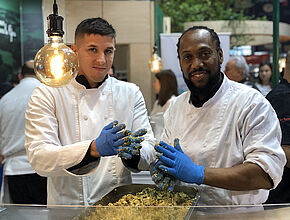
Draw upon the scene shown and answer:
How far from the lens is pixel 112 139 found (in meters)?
1.44

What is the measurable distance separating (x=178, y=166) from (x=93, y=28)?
714 mm

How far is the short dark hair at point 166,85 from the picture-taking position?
3.94 m

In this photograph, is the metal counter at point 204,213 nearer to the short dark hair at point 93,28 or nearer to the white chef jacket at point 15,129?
the short dark hair at point 93,28

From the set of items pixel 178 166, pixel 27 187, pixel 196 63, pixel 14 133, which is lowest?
pixel 27 187

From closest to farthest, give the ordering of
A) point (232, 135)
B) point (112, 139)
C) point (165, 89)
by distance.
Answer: point (112, 139) < point (232, 135) < point (165, 89)

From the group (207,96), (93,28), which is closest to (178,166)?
(207,96)

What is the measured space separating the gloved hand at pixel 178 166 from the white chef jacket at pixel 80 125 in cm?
24

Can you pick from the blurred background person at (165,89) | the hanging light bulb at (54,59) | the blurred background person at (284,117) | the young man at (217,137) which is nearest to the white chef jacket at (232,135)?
the young man at (217,137)

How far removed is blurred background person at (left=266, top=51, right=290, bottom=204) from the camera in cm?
207

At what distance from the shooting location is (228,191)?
162 centimetres

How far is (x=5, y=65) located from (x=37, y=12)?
3.62 metres

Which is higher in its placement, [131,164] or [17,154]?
[131,164]

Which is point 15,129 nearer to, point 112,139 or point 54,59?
point 112,139

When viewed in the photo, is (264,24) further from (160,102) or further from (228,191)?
(228,191)
